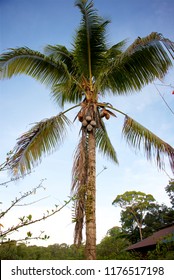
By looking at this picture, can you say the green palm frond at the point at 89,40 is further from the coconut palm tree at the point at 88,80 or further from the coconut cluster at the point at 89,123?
the coconut cluster at the point at 89,123

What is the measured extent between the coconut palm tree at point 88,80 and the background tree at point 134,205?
1166 inches

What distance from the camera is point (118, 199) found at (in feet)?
122

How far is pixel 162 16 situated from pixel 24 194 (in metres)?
5.15

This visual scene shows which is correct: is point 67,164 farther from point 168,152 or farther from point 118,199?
point 118,199

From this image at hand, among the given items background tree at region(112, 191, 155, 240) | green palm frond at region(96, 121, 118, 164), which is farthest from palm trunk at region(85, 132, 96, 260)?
background tree at region(112, 191, 155, 240)

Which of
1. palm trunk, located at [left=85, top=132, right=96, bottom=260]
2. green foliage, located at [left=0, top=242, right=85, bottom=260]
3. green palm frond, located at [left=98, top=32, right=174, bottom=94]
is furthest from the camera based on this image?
green palm frond, located at [left=98, top=32, right=174, bottom=94]

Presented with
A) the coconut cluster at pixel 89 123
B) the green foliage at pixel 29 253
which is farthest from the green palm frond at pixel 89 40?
the green foliage at pixel 29 253

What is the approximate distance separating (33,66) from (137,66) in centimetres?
256

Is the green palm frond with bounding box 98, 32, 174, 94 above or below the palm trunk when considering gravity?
above

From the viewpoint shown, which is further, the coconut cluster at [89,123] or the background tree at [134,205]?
the background tree at [134,205]

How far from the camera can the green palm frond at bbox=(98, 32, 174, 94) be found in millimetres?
6633

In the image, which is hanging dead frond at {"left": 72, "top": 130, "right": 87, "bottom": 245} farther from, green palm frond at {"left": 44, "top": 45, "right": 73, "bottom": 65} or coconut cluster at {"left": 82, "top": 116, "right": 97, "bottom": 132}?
green palm frond at {"left": 44, "top": 45, "right": 73, "bottom": 65}

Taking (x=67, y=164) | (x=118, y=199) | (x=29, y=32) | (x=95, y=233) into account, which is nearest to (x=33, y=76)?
(x=29, y=32)

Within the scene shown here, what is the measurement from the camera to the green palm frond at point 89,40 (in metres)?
7.36
